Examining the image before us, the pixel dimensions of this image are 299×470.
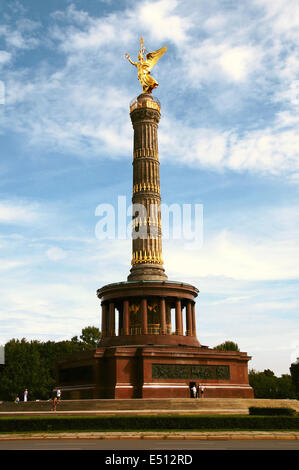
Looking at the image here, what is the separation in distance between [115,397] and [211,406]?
6.25 metres

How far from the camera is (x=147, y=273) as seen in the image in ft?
129

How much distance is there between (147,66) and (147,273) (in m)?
19.4

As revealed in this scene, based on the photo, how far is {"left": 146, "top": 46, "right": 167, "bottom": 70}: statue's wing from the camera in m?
45.4

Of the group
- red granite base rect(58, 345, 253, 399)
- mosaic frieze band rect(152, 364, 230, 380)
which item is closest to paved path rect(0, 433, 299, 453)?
red granite base rect(58, 345, 253, 399)

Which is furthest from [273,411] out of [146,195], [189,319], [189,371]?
[146,195]

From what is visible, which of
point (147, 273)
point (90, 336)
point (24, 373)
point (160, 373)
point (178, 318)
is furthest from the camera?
point (90, 336)

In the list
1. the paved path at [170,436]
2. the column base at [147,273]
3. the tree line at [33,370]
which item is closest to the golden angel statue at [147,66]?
the column base at [147,273]

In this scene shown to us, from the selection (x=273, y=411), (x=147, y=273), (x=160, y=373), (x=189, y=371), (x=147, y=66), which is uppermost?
(x=147, y=66)

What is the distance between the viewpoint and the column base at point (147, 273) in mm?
39172

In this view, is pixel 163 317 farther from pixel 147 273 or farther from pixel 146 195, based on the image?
pixel 146 195

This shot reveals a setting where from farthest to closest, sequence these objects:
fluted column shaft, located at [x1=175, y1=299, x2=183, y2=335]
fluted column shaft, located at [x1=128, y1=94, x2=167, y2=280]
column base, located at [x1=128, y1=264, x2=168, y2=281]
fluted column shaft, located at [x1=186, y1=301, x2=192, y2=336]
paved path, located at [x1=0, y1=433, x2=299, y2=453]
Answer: fluted column shaft, located at [x1=128, y1=94, x2=167, y2=280] < column base, located at [x1=128, y1=264, x2=168, y2=281] < fluted column shaft, located at [x1=186, y1=301, x2=192, y2=336] < fluted column shaft, located at [x1=175, y1=299, x2=183, y2=335] < paved path, located at [x1=0, y1=433, x2=299, y2=453]

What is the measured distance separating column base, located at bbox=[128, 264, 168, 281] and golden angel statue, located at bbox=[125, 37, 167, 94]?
1635 centimetres

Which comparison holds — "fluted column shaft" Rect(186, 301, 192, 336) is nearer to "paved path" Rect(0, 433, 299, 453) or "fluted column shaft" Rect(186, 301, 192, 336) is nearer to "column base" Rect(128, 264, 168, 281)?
"column base" Rect(128, 264, 168, 281)

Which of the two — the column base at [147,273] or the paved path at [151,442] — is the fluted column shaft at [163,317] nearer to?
the column base at [147,273]
